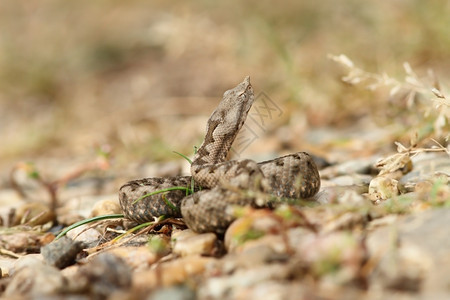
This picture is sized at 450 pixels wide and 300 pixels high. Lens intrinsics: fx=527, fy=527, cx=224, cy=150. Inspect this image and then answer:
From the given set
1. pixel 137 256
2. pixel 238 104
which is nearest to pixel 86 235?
pixel 137 256

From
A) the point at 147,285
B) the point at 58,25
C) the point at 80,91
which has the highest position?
the point at 58,25

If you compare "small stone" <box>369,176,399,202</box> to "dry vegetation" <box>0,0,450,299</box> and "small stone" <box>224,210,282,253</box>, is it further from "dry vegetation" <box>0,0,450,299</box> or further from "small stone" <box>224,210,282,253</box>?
"small stone" <box>224,210,282,253</box>

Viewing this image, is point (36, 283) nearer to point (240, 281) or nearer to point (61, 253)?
point (61, 253)

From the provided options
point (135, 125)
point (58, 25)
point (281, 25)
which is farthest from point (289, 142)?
point (58, 25)

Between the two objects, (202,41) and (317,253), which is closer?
(317,253)

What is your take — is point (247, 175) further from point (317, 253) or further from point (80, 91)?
point (80, 91)

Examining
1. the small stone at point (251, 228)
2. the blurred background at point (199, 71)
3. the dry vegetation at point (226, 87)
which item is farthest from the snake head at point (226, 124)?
the blurred background at point (199, 71)
